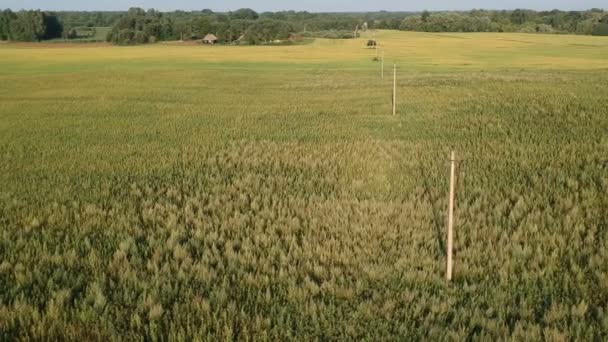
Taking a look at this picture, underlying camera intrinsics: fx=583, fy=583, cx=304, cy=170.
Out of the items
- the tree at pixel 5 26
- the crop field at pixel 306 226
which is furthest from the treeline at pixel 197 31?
the crop field at pixel 306 226

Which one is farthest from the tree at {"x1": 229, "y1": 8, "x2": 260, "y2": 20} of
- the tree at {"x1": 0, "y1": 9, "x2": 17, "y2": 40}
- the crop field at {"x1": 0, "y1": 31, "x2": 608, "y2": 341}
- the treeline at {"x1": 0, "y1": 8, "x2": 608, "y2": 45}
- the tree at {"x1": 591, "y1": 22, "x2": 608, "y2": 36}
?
the crop field at {"x1": 0, "y1": 31, "x2": 608, "y2": 341}

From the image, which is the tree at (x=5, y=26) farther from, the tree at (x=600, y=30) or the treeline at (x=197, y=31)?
the tree at (x=600, y=30)

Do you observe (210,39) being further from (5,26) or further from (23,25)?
(5,26)

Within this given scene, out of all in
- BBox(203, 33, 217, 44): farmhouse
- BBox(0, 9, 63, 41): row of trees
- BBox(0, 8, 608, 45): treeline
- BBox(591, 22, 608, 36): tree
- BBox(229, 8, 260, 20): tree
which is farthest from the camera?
BBox(229, 8, 260, 20): tree

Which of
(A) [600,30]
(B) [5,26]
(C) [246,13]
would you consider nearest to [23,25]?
(B) [5,26]

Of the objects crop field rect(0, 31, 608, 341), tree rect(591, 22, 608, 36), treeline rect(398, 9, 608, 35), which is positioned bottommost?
crop field rect(0, 31, 608, 341)

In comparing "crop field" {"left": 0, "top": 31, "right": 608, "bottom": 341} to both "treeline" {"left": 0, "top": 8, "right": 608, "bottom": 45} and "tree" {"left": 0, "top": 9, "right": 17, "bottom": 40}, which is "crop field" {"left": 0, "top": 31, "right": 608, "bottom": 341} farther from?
"tree" {"left": 0, "top": 9, "right": 17, "bottom": 40}
